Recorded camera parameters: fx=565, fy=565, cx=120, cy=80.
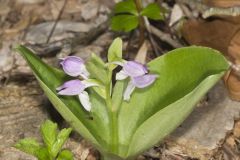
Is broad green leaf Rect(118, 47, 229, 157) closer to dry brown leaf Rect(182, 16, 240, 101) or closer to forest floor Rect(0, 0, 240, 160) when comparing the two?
forest floor Rect(0, 0, 240, 160)

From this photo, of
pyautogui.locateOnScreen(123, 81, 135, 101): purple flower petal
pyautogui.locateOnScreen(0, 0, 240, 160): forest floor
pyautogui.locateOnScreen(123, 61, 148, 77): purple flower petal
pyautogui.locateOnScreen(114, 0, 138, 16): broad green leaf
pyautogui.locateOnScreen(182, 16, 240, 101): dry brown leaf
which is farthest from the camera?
pyautogui.locateOnScreen(114, 0, 138, 16): broad green leaf

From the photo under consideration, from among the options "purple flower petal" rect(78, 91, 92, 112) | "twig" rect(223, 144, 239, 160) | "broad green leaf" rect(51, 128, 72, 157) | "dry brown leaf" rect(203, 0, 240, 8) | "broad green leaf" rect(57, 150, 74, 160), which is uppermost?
"purple flower petal" rect(78, 91, 92, 112)


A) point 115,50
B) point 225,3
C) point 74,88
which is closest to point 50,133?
point 74,88

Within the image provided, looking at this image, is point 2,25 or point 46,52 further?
point 2,25

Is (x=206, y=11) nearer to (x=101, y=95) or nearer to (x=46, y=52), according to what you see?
(x=46, y=52)

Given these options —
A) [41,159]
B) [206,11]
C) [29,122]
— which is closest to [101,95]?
[41,159]

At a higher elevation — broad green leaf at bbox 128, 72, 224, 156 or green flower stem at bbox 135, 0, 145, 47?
broad green leaf at bbox 128, 72, 224, 156

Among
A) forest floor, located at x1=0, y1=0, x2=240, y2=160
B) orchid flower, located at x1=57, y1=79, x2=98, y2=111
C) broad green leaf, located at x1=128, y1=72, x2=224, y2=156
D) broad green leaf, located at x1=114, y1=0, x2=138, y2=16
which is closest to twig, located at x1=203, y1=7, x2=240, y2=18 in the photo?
forest floor, located at x1=0, y1=0, x2=240, y2=160
